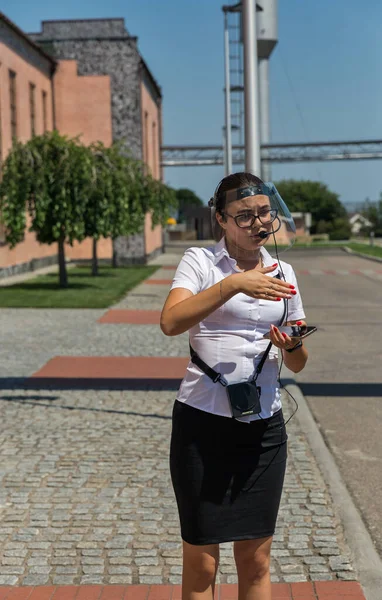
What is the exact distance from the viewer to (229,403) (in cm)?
287

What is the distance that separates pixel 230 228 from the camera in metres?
2.91

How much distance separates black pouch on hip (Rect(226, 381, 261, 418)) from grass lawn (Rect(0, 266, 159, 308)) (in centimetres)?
1549

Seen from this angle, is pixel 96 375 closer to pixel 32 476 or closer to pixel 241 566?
pixel 32 476

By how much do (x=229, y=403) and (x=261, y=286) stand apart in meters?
0.47

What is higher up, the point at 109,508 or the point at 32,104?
the point at 32,104

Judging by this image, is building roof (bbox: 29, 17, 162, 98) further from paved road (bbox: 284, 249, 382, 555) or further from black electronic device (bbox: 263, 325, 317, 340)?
black electronic device (bbox: 263, 325, 317, 340)

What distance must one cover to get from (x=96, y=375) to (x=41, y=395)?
1182mm

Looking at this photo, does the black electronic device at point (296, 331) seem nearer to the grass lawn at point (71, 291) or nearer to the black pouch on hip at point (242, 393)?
the black pouch on hip at point (242, 393)

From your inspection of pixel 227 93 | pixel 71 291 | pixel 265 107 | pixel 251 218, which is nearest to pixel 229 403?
pixel 251 218

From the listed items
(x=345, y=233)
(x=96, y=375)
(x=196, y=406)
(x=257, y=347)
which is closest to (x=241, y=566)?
(x=196, y=406)

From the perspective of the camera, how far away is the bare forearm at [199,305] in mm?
2688

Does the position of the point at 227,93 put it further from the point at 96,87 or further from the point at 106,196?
the point at 96,87

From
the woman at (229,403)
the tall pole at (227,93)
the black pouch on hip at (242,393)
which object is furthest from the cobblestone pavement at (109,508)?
the tall pole at (227,93)

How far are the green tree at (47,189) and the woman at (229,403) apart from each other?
18638mm
